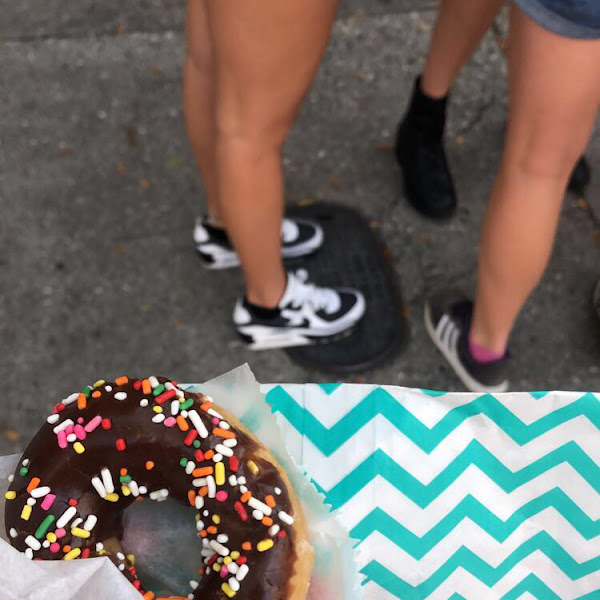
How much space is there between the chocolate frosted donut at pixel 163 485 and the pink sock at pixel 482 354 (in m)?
1.19

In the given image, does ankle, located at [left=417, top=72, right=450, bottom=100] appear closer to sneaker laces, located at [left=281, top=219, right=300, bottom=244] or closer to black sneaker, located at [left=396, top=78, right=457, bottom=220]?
black sneaker, located at [left=396, top=78, right=457, bottom=220]

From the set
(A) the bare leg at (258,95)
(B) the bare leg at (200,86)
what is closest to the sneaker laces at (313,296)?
(A) the bare leg at (258,95)

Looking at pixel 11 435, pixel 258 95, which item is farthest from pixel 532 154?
pixel 11 435

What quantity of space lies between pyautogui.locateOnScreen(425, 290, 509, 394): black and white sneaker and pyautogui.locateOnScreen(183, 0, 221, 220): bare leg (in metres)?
0.81

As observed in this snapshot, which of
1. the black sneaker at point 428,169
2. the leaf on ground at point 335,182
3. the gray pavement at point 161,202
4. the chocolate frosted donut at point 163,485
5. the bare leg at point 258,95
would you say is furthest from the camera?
the leaf on ground at point 335,182

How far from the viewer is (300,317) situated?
7.45ft

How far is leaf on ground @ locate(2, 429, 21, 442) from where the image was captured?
2.18 m

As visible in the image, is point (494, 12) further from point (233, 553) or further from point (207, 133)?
point (233, 553)

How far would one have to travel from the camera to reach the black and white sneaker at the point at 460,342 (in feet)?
7.15

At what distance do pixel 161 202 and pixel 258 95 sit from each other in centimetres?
127

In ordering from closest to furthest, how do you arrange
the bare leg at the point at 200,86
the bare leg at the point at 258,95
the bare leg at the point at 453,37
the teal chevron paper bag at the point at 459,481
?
the teal chevron paper bag at the point at 459,481
the bare leg at the point at 258,95
the bare leg at the point at 200,86
the bare leg at the point at 453,37

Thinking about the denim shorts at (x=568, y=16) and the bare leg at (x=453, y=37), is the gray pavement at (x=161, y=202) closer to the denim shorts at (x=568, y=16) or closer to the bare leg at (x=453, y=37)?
the bare leg at (x=453, y=37)

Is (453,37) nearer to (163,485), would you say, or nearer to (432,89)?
(432,89)

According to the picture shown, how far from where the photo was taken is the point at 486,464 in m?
1.20
